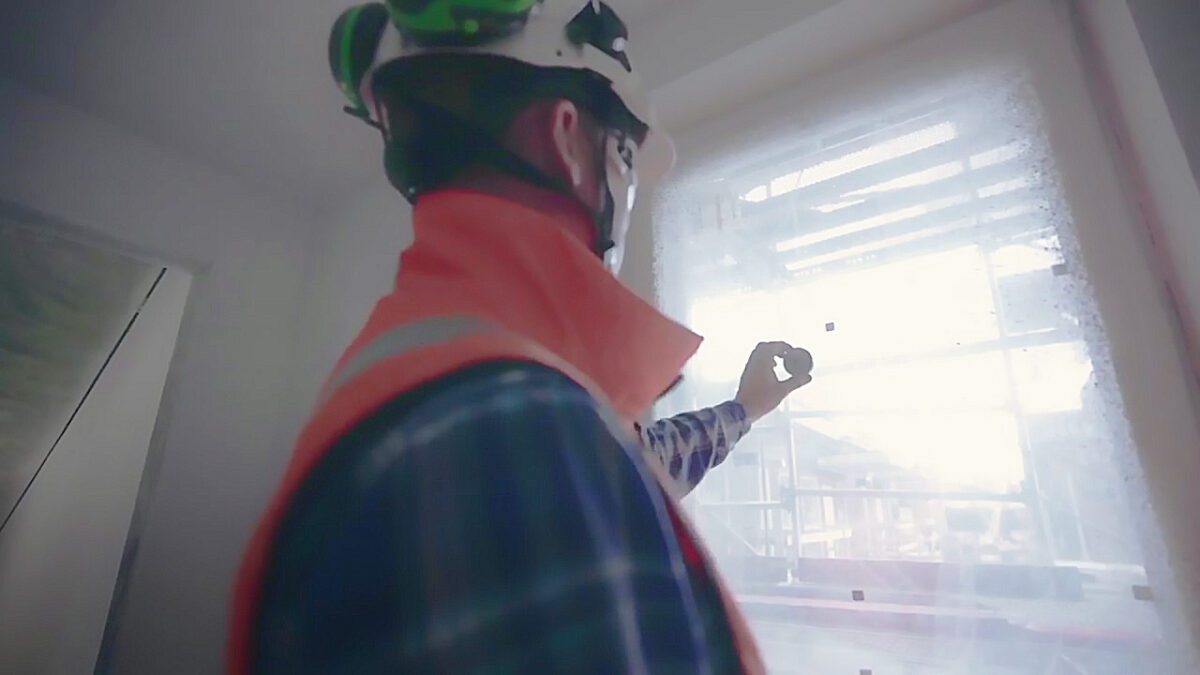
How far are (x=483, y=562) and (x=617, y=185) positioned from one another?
36cm

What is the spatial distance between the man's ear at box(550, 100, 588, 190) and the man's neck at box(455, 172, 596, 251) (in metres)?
0.02

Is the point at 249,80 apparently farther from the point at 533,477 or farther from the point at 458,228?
the point at 533,477

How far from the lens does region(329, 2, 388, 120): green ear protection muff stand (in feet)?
1.65

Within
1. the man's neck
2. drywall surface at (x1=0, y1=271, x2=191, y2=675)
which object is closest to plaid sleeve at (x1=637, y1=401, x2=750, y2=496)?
the man's neck

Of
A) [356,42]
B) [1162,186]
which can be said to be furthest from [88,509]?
[1162,186]

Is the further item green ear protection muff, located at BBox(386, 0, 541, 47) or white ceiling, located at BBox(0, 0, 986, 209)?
white ceiling, located at BBox(0, 0, 986, 209)

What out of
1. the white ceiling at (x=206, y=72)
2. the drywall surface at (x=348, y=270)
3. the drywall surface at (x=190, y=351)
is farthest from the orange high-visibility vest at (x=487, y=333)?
the drywall surface at (x=190, y=351)

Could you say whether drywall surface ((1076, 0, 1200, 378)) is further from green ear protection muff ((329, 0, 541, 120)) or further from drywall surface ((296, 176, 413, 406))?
drywall surface ((296, 176, 413, 406))

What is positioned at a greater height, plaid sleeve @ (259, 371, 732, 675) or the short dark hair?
the short dark hair

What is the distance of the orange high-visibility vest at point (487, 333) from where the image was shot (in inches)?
11.3

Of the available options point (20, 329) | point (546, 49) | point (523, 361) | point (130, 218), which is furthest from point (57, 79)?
point (523, 361)

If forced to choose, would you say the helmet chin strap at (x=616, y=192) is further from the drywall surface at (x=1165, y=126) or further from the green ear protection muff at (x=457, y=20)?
the drywall surface at (x=1165, y=126)

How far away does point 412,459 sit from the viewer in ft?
0.86

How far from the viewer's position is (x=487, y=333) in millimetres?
312
